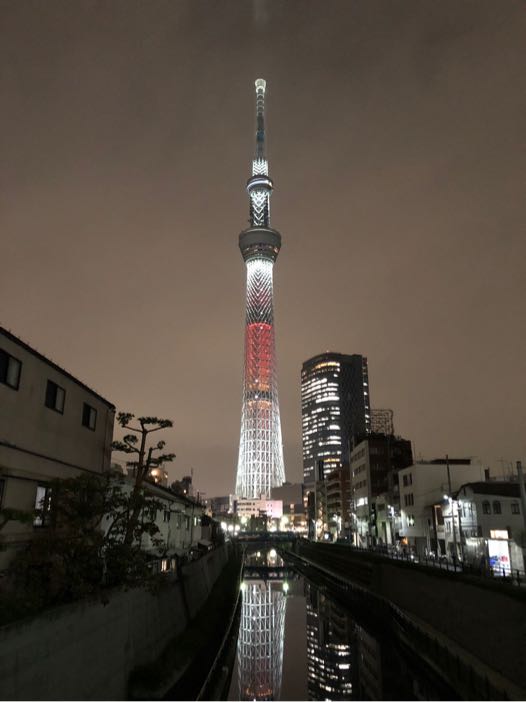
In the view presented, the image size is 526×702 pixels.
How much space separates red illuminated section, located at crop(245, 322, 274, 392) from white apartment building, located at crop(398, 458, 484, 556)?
71.7 m

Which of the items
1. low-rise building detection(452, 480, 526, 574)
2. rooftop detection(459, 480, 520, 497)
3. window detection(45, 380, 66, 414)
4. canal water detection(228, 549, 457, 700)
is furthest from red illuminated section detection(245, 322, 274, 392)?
window detection(45, 380, 66, 414)

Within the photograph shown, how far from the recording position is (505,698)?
1398 centimetres

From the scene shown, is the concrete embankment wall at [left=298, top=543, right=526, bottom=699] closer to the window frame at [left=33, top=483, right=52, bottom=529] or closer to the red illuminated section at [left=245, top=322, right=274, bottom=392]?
the window frame at [left=33, top=483, right=52, bottom=529]

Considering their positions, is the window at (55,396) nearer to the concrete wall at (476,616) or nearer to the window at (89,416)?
the window at (89,416)

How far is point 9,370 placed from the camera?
45.9ft

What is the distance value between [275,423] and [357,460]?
53.8m

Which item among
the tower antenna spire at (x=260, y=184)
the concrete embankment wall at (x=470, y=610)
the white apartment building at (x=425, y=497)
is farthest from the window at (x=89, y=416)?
the tower antenna spire at (x=260, y=184)

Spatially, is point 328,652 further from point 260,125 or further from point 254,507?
point 260,125

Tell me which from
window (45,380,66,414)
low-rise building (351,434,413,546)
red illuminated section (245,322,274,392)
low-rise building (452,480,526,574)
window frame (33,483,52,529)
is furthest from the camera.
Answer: red illuminated section (245,322,274,392)

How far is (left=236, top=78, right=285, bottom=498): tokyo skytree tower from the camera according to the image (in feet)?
400

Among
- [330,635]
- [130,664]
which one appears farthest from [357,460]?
[130,664]

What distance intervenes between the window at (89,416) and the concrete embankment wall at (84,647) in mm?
6178

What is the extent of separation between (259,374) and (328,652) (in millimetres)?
96041

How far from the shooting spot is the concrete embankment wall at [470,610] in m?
14.9
